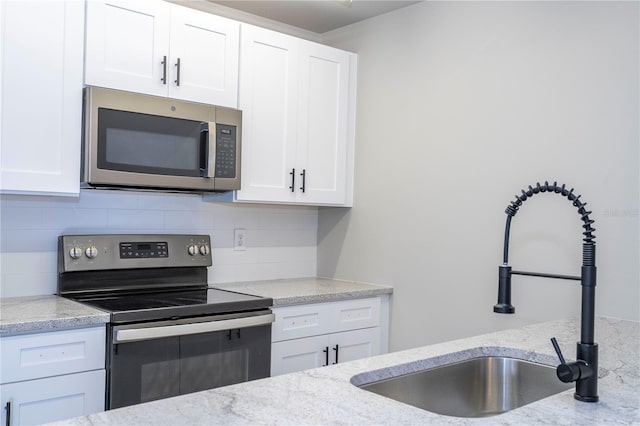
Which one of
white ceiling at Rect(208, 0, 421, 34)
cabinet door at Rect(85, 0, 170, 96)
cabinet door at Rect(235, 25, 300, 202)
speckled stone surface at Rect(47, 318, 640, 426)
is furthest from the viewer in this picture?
white ceiling at Rect(208, 0, 421, 34)

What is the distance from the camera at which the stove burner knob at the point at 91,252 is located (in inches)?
101

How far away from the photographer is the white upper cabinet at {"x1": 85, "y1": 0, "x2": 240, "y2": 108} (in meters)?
2.42

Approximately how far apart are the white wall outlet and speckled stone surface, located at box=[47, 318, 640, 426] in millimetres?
1882

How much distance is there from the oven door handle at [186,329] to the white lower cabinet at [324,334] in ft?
0.57

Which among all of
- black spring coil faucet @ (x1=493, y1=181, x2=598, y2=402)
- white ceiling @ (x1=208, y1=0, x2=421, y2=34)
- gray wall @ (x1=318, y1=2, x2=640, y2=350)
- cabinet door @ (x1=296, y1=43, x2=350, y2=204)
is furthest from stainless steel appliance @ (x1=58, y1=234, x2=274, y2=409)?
black spring coil faucet @ (x1=493, y1=181, x2=598, y2=402)

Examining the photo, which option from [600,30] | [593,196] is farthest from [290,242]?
[600,30]

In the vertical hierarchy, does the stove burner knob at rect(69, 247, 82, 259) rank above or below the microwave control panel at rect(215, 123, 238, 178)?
Result: below

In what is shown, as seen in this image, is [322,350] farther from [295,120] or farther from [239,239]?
[295,120]

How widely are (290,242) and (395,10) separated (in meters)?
1.45

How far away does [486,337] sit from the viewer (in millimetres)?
1763

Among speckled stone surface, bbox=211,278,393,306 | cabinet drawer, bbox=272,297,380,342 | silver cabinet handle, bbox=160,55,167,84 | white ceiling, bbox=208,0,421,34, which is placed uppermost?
white ceiling, bbox=208,0,421,34

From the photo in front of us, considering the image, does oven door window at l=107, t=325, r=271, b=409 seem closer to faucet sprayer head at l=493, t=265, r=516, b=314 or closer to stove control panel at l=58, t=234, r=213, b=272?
stove control panel at l=58, t=234, r=213, b=272

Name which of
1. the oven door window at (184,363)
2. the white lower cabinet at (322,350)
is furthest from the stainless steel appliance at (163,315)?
the white lower cabinet at (322,350)

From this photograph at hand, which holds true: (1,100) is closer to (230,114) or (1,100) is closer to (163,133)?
(163,133)
